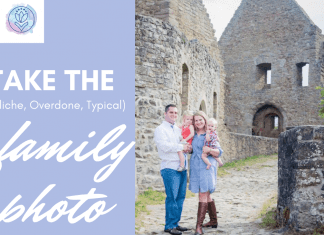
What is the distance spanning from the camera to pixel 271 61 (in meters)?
21.0

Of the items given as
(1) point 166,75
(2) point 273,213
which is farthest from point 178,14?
(2) point 273,213

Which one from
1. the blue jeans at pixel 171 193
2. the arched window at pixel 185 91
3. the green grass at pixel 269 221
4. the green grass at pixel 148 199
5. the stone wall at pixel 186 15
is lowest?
the green grass at pixel 148 199

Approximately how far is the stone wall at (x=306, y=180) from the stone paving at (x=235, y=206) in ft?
1.46

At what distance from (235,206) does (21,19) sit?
4654 mm

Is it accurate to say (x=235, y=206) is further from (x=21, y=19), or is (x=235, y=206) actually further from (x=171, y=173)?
(x=21, y=19)

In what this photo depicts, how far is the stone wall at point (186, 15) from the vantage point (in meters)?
10.7

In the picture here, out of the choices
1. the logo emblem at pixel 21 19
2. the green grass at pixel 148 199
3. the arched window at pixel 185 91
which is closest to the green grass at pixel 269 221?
the green grass at pixel 148 199

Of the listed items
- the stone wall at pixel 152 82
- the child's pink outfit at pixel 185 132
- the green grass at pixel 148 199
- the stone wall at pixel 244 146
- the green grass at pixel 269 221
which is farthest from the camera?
the stone wall at pixel 244 146

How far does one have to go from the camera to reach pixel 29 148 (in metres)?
4.39

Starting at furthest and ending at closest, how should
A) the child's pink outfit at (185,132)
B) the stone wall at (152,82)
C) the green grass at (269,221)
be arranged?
the stone wall at (152,82) → the child's pink outfit at (185,132) → the green grass at (269,221)

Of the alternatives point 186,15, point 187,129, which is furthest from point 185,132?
point 186,15

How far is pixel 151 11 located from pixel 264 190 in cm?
573

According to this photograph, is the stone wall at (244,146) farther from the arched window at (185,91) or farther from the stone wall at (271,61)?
the stone wall at (271,61)

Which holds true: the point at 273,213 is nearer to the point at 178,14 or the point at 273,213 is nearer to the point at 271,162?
the point at 178,14
